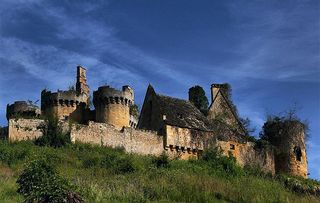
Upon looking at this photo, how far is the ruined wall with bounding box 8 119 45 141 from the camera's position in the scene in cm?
4384

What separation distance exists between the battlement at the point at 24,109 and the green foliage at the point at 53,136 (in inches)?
→ 201

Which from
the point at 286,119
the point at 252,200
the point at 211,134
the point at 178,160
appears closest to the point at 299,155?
the point at 286,119

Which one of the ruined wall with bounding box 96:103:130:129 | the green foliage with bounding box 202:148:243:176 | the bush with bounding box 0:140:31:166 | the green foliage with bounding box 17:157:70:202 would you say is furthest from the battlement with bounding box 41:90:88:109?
the green foliage with bounding box 17:157:70:202

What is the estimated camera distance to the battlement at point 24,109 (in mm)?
49791

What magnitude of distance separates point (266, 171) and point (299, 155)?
3.52 metres

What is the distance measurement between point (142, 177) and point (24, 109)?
20267mm

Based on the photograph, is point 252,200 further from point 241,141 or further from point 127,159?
point 241,141

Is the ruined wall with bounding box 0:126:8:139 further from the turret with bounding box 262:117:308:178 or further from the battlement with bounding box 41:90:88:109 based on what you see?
the turret with bounding box 262:117:308:178

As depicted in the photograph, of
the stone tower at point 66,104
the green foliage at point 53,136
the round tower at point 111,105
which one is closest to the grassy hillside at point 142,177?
the green foliage at point 53,136

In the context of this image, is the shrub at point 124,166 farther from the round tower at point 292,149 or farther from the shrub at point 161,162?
the round tower at point 292,149

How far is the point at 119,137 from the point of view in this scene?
154 feet

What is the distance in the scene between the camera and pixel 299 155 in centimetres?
5419

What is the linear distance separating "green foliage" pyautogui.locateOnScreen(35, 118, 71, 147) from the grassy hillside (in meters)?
0.70

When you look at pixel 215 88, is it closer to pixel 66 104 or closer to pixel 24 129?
pixel 66 104
